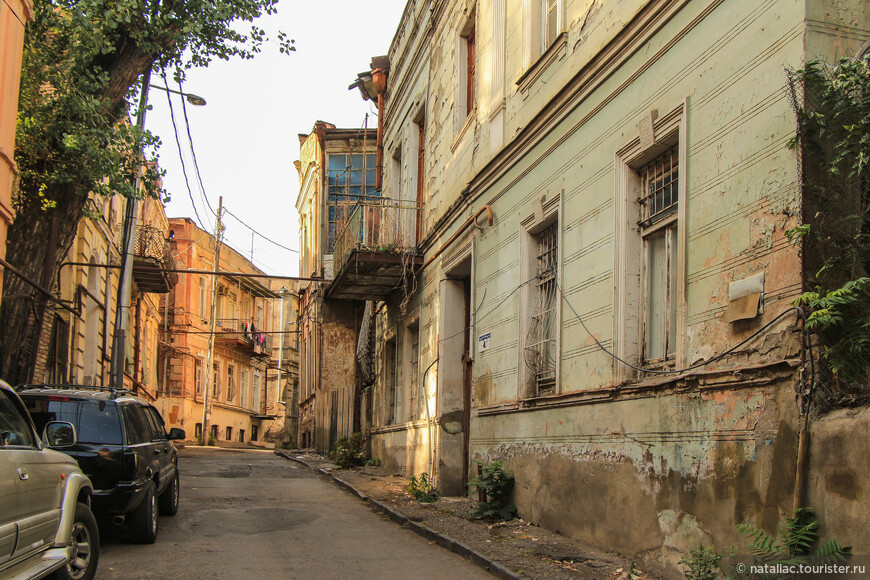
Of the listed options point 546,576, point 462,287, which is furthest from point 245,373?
point 546,576

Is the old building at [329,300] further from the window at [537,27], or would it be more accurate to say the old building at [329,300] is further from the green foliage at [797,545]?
the green foliage at [797,545]

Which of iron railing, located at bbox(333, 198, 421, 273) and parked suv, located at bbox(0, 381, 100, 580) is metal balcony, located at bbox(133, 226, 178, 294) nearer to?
iron railing, located at bbox(333, 198, 421, 273)

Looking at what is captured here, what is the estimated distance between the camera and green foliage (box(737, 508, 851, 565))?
15.3 feet

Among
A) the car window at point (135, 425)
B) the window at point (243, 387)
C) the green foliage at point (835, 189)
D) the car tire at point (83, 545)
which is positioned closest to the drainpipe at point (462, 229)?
the car window at point (135, 425)

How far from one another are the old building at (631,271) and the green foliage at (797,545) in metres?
0.10

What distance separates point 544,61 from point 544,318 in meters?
3.15

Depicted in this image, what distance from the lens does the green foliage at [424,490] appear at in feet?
41.1

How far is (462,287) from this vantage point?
14078 mm

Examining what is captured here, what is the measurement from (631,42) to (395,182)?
41.7ft

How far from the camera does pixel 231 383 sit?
148 ft

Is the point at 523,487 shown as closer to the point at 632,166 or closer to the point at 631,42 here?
the point at 632,166

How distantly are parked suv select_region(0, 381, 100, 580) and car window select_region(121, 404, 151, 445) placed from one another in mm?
1749

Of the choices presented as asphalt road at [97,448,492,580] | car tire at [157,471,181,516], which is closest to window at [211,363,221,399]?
asphalt road at [97,448,492,580]

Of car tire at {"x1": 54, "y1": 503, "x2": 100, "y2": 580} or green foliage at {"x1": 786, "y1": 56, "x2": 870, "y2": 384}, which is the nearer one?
green foliage at {"x1": 786, "y1": 56, "x2": 870, "y2": 384}
